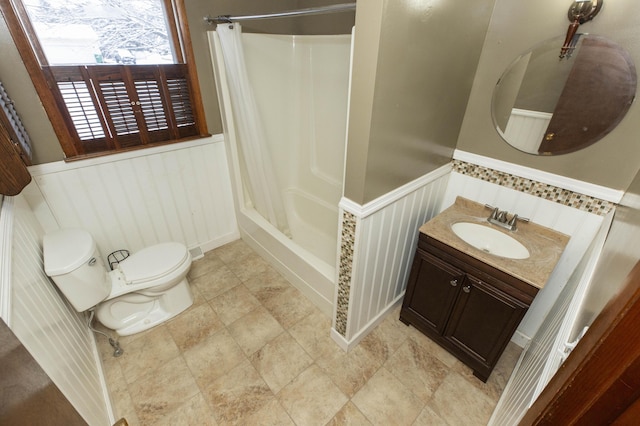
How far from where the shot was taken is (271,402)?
1.47m

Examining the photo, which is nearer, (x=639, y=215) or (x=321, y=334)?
(x=639, y=215)

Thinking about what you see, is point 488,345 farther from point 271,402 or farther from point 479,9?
point 479,9

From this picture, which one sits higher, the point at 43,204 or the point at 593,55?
the point at 593,55

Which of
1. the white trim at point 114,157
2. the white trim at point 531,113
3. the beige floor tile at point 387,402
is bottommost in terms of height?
the beige floor tile at point 387,402

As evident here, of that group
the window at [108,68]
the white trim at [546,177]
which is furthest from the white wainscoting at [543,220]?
the window at [108,68]

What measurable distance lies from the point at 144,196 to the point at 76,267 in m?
0.73

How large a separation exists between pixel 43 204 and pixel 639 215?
8.41 ft

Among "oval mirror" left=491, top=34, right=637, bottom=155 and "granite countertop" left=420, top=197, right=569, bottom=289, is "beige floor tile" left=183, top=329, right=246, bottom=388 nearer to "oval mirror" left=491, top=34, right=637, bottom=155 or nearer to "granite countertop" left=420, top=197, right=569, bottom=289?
"granite countertop" left=420, top=197, right=569, bottom=289

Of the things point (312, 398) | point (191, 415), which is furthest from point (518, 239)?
point (191, 415)

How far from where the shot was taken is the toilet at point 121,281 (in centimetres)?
138

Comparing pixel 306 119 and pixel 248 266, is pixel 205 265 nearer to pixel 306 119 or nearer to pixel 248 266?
pixel 248 266

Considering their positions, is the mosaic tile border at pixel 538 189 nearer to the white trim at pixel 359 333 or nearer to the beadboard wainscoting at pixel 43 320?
the white trim at pixel 359 333

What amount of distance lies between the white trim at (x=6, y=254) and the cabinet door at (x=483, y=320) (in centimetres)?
172

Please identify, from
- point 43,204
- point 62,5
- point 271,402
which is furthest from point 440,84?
point 43,204
